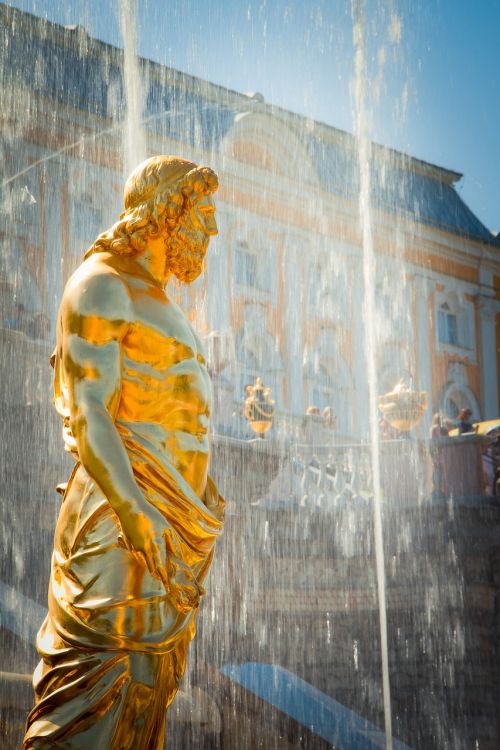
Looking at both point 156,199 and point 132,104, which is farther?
point 132,104

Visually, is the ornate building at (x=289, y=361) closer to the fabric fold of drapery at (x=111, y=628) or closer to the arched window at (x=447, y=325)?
the arched window at (x=447, y=325)

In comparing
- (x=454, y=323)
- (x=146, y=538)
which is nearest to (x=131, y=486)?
(x=146, y=538)

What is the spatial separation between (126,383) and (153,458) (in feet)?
0.63

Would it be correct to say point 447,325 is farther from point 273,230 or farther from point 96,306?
point 96,306

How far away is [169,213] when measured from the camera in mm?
2818

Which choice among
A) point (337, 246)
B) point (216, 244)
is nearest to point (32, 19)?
point (216, 244)

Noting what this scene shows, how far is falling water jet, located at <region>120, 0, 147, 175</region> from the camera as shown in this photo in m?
A: 16.3

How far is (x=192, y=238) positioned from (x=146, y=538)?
822mm

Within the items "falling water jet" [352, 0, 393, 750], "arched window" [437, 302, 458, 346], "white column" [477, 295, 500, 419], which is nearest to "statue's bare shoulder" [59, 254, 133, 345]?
"falling water jet" [352, 0, 393, 750]

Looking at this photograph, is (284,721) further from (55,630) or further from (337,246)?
(337,246)

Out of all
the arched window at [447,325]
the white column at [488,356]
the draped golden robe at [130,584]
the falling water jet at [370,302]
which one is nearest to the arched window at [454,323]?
the arched window at [447,325]

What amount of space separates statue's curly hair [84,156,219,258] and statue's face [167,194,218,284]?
0.02m

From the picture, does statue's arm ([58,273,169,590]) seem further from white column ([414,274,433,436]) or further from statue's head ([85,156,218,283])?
white column ([414,274,433,436])

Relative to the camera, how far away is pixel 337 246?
25844 millimetres
